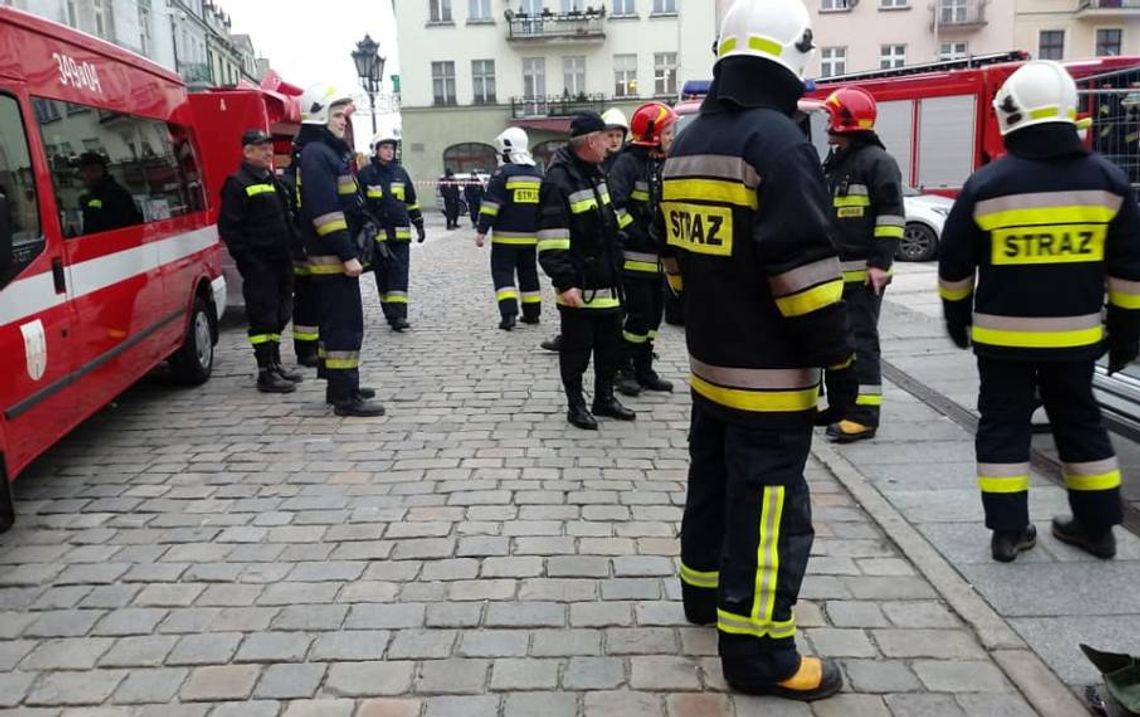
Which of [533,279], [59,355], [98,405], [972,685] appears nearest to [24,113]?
[59,355]

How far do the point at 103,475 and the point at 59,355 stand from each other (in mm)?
905

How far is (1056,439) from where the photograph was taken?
4.11 m

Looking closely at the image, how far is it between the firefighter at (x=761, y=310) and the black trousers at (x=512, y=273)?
6845 millimetres

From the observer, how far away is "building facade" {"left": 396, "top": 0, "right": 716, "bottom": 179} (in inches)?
1815

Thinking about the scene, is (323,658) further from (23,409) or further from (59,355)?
(59,355)

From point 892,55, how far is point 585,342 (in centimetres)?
4349

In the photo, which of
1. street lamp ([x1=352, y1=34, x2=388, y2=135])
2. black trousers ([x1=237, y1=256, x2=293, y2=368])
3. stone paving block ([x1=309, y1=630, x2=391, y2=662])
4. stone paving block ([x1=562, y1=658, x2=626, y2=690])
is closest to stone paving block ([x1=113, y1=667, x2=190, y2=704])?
stone paving block ([x1=309, y1=630, x2=391, y2=662])

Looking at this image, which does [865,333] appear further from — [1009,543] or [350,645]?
[350,645]

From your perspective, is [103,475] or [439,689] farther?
[103,475]

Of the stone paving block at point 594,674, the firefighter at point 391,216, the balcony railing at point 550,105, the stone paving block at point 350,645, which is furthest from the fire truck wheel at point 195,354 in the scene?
the balcony railing at point 550,105

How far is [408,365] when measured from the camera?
334 inches

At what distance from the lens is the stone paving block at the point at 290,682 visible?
10.4 ft

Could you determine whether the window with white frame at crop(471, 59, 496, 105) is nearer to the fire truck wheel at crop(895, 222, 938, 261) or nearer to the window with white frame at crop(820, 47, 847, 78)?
the window with white frame at crop(820, 47, 847, 78)

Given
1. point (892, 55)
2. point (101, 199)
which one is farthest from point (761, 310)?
point (892, 55)
